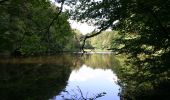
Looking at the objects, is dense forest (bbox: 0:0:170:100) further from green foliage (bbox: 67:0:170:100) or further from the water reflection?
the water reflection

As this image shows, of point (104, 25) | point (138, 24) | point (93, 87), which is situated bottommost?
point (93, 87)

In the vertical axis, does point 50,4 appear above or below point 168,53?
above

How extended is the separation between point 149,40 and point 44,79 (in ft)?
71.9

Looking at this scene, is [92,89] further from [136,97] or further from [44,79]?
[136,97]

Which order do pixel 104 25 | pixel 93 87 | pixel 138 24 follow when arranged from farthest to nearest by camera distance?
1. pixel 93 87
2. pixel 138 24
3. pixel 104 25

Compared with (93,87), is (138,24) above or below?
above

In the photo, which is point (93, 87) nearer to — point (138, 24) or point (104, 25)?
point (138, 24)

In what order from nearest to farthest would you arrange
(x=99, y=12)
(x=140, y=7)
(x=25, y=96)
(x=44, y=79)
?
(x=140, y=7) → (x=99, y=12) → (x=25, y=96) → (x=44, y=79)

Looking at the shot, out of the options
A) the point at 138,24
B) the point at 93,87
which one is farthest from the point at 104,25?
the point at 93,87

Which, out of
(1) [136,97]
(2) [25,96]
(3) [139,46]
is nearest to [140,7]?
(3) [139,46]

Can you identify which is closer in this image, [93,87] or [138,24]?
[138,24]

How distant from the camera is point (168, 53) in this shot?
Answer: 35.2 ft

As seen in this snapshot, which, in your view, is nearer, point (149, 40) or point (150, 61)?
point (149, 40)

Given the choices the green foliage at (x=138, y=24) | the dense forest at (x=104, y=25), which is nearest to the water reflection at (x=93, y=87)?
the green foliage at (x=138, y=24)
